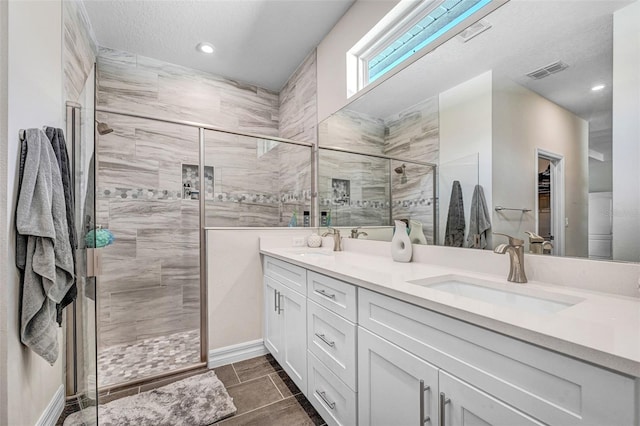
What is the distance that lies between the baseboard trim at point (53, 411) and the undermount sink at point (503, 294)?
6.40 feet

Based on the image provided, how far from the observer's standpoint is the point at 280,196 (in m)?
3.05

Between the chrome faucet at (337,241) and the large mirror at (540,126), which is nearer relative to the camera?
the large mirror at (540,126)

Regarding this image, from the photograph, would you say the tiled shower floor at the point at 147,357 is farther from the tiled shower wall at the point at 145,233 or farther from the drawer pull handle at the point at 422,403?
the drawer pull handle at the point at 422,403

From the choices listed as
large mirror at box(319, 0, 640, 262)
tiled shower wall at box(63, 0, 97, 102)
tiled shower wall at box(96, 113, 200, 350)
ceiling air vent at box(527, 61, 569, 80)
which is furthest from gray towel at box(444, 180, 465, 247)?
tiled shower wall at box(63, 0, 97, 102)

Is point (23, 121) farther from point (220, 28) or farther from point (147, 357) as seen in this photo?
point (147, 357)

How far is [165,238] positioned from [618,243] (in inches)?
118

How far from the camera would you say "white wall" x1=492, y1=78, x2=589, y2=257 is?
945 millimetres

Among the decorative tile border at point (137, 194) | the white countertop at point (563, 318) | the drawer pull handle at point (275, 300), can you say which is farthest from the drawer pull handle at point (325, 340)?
the decorative tile border at point (137, 194)

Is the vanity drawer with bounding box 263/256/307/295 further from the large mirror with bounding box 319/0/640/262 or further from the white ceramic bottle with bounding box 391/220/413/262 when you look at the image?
the large mirror with bounding box 319/0/640/262

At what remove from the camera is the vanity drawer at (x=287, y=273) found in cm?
159

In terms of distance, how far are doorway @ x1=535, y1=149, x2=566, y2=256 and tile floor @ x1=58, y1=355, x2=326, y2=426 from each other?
1.41 metres

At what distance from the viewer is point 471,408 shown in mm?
714

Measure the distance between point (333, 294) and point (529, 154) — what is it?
1013 millimetres

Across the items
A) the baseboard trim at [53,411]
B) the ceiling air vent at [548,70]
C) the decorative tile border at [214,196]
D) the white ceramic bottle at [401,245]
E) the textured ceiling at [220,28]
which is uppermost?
the textured ceiling at [220,28]
